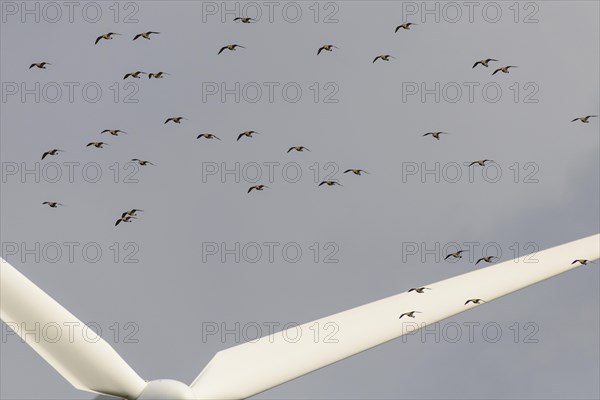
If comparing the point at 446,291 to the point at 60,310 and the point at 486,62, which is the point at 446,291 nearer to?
the point at 486,62

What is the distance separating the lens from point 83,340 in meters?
51.9

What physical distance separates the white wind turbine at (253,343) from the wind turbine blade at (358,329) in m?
0.04

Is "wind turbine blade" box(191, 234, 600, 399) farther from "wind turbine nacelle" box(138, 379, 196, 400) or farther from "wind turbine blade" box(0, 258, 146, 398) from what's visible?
"wind turbine blade" box(0, 258, 146, 398)

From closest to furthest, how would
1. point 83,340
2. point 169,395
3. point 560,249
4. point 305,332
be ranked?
point 169,395, point 83,340, point 305,332, point 560,249

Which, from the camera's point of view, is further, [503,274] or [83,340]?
[503,274]

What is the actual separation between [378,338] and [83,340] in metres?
13.3

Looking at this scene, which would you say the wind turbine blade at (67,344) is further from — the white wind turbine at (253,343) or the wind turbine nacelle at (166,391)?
the wind turbine nacelle at (166,391)

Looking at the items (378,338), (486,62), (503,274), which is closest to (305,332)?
(378,338)

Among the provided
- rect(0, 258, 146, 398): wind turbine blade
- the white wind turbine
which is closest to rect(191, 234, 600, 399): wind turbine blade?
the white wind turbine

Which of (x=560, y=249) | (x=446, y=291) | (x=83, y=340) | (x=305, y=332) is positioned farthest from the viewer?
(x=560, y=249)

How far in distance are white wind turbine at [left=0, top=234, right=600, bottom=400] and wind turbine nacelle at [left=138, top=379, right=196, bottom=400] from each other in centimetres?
4

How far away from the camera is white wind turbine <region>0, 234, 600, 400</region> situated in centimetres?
5162

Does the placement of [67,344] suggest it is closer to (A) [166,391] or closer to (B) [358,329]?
(A) [166,391]

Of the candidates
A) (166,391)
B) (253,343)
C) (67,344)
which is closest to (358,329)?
(253,343)
